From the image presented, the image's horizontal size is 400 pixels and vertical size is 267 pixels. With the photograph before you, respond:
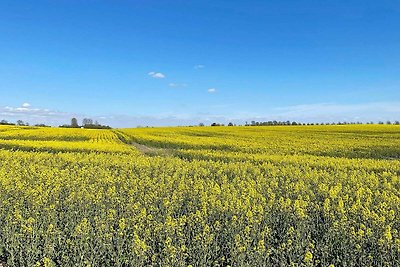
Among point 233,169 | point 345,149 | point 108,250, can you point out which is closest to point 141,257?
point 108,250

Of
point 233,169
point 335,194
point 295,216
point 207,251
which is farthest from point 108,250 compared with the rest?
point 233,169

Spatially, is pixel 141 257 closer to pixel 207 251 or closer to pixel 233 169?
pixel 207 251

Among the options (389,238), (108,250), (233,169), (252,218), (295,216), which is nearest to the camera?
(389,238)

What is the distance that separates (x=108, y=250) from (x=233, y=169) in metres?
11.2

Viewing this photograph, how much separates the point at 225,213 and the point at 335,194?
4650 mm

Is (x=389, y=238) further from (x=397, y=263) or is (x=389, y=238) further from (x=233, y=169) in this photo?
(x=233, y=169)

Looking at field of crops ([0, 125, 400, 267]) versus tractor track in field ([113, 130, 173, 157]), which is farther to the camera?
tractor track in field ([113, 130, 173, 157])

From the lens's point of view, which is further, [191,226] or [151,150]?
[151,150]

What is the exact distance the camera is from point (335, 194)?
11805mm

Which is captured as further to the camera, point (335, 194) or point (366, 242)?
point (335, 194)

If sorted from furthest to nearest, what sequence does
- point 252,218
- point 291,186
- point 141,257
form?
1. point 291,186
2. point 252,218
3. point 141,257

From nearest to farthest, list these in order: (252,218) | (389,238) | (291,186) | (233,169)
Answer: (389,238) → (252,218) → (291,186) → (233,169)

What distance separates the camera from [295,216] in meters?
9.01

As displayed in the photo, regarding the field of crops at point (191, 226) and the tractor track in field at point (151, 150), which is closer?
the field of crops at point (191, 226)
